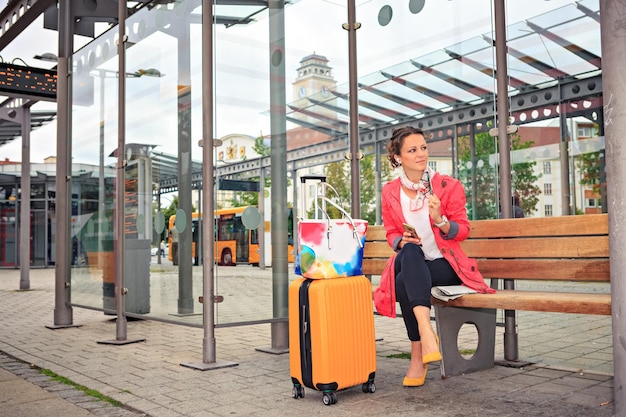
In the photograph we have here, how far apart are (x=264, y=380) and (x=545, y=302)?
5.84 ft

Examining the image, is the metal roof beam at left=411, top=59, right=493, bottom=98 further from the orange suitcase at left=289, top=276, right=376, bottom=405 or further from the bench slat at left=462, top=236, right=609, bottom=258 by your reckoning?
the orange suitcase at left=289, top=276, right=376, bottom=405

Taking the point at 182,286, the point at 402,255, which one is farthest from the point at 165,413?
the point at 182,286

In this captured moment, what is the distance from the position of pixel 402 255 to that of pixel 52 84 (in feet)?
24.9

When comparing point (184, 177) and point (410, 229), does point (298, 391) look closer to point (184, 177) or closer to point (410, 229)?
point (410, 229)

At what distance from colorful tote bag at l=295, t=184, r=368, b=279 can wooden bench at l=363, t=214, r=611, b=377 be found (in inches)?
24.4

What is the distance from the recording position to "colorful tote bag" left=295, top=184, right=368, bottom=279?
350cm

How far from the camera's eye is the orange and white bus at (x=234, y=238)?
4.85 m

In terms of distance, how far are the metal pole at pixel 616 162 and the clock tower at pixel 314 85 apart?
121 inches

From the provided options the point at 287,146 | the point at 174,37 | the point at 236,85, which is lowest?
the point at 287,146

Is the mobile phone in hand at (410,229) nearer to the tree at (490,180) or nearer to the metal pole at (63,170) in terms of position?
the tree at (490,180)

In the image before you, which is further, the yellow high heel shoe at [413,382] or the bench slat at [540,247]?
the yellow high heel shoe at [413,382]

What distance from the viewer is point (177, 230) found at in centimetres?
538

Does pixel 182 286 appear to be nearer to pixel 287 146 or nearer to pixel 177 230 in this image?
pixel 177 230

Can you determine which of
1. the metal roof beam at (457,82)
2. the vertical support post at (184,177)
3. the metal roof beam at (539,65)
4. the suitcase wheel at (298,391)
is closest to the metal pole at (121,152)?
the vertical support post at (184,177)
